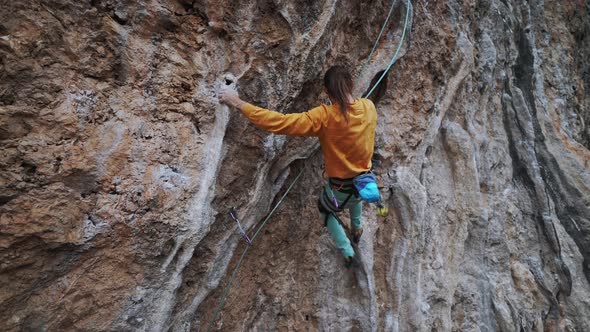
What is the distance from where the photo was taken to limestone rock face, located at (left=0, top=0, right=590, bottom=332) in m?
2.61

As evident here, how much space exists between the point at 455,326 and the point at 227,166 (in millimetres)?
3631

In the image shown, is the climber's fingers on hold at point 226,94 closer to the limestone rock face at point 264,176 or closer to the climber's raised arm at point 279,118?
the climber's raised arm at point 279,118

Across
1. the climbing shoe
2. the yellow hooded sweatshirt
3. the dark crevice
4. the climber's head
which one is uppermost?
the climber's head

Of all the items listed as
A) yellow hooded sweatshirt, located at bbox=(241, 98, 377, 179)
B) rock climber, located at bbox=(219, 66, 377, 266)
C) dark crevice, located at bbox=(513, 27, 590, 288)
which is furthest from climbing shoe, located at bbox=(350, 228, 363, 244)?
dark crevice, located at bbox=(513, 27, 590, 288)

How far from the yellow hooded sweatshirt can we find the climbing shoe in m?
A: 0.87

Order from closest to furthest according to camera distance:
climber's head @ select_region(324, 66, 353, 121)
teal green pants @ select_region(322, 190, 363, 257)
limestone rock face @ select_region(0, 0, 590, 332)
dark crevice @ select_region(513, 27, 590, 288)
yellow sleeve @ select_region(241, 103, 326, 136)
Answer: limestone rock face @ select_region(0, 0, 590, 332) < yellow sleeve @ select_region(241, 103, 326, 136) < climber's head @ select_region(324, 66, 353, 121) < teal green pants @ select_region(322, 190, 363, 257) < dark crevice @ select_region(513, 27, 590, 288)

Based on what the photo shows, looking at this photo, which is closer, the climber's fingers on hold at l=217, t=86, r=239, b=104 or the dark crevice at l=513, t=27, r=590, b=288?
the climber's fingers on hold at l=217, t=86, r=239, b=104

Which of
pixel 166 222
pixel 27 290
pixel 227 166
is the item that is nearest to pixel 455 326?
pixel 227 166

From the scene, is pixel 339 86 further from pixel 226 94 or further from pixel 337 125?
pixel 226 94

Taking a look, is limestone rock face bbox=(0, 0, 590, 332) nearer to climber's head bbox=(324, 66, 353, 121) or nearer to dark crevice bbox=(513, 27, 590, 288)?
dark crevice bbox=(513, 27, 590, 288)

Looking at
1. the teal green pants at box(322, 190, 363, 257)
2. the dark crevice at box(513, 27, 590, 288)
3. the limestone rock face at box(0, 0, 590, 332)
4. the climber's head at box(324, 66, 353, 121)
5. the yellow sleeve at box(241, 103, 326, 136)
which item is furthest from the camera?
the dark crevice at box(513, 27, 590, 288)

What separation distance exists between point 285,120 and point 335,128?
0.46m

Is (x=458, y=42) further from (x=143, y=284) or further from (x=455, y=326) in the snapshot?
(x=143, y=284)

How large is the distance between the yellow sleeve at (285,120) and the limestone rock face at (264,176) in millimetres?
372
